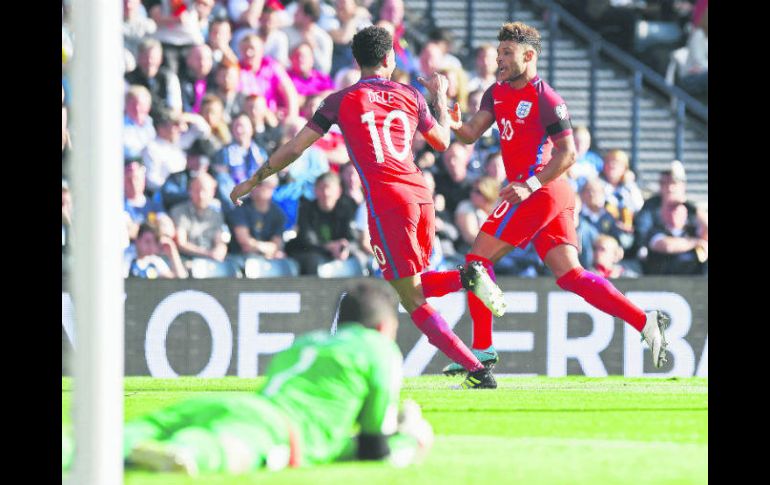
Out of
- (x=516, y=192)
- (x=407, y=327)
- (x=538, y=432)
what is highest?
(x=516, y=192)

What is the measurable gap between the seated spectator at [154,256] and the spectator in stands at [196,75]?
165 centimetres

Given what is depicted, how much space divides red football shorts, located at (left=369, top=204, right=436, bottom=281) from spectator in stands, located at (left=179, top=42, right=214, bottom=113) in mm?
4121

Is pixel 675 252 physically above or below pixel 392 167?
below

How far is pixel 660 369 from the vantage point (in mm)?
12000

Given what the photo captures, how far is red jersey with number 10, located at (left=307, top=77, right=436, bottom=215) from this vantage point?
9.52 m

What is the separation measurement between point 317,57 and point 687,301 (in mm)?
4251

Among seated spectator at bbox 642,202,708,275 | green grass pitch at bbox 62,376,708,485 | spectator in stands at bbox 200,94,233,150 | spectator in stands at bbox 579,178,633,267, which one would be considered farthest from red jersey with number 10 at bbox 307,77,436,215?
seated spectator at bbox 642,202,708,275

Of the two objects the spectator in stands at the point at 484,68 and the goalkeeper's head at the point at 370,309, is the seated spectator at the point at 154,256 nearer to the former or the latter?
the spectator in stands at the point at 484,68

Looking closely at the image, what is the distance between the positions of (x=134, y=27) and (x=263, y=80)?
1.29 m

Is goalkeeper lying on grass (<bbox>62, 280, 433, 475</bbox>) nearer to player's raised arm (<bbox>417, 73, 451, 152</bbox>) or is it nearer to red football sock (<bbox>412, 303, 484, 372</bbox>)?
red football sock (<bbox>412, 303, 484, 372</bbox>)

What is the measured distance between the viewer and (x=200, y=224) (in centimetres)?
1223

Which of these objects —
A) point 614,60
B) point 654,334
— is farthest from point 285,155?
point 614,60

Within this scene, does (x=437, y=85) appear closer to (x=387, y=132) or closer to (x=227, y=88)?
(x=387, y=132)

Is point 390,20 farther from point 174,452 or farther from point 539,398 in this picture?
point 174,452
